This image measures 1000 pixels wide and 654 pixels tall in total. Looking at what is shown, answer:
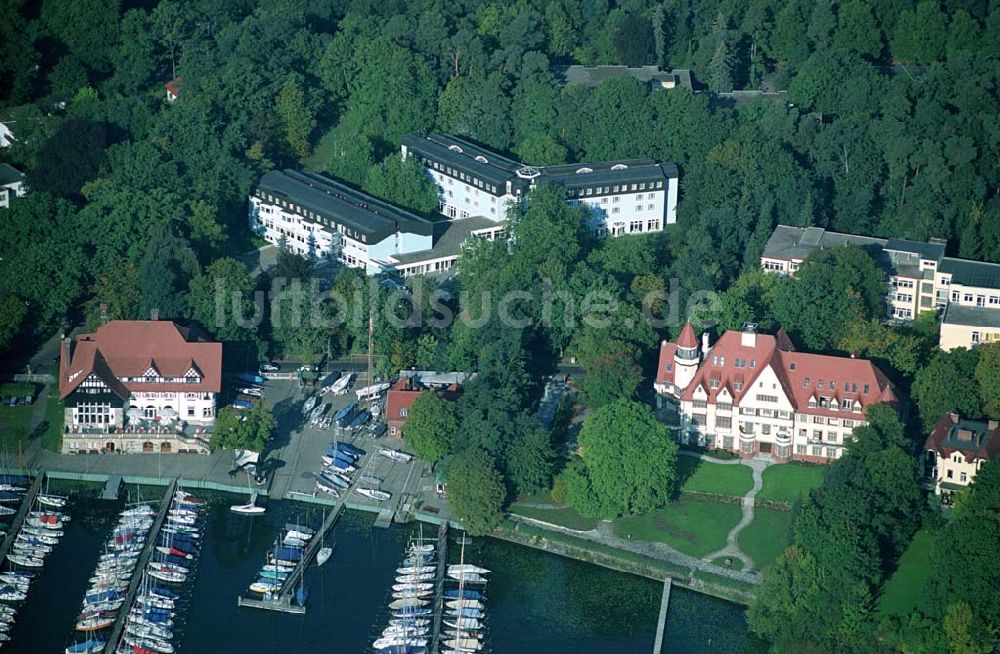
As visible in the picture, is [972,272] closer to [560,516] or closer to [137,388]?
[560,516]

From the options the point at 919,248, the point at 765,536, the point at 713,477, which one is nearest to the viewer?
the point at 765,536

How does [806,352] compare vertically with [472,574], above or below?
above

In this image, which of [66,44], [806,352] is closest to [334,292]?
[806,352]

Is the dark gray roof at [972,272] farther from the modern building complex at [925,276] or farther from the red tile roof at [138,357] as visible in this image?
the red tile roof at [138,357]

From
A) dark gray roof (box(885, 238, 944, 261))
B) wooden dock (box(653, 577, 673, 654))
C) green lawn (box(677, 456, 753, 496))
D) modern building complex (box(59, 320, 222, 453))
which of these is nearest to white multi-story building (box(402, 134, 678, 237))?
dark gray roof (box(885, 238, 944, 261))

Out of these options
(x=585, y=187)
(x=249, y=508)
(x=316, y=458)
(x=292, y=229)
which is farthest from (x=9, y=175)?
(x=585, y=187)

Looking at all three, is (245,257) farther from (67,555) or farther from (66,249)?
(67,555)
